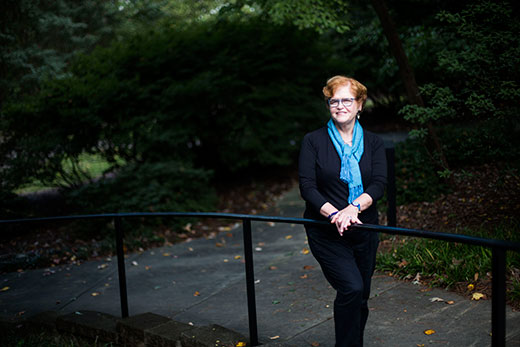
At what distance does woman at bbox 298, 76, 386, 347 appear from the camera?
2.77 metres

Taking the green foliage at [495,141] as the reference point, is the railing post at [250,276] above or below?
below

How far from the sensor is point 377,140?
295 centimetres

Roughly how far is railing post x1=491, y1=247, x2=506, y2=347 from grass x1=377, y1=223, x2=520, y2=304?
1834 mm

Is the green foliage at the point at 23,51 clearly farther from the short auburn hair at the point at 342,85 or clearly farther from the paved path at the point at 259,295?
the short auburn hair at the point at 342,85

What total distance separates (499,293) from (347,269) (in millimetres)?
882

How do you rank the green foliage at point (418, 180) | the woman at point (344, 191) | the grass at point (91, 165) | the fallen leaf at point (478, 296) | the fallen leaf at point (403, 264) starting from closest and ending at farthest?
the woman at point (344, 191) < the fallen leaf at point (478, 296) < the fallen leaf at point (403, 264) < the green foliage at point (418, 180) < the grass at point (91, 165)

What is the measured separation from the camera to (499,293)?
206cm

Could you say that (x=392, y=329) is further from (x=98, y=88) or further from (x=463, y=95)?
(x=98, y=88)

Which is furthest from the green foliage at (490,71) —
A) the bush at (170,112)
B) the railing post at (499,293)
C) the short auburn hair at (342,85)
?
the bush at (170,112)

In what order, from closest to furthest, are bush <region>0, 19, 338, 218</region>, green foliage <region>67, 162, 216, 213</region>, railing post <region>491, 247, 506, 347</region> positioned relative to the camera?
railing post <region>491, 247, 506, 347</region>
green foliage <region>67, 162, 216, 213</region>
bush <region>0, 19, 338, 218</region>

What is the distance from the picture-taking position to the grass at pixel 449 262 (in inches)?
165

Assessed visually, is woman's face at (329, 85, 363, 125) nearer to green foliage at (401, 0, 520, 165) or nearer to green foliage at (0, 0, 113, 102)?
green foliage at (401, 0, 520, 165)

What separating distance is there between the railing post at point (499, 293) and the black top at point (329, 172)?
2.88ft

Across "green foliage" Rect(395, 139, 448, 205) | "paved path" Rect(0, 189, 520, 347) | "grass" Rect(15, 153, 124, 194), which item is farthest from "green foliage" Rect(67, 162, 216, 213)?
"green foliage" Rect(395, 139, 448, 205)
